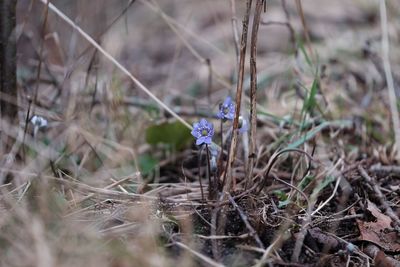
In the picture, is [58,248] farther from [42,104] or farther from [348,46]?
[348,46]

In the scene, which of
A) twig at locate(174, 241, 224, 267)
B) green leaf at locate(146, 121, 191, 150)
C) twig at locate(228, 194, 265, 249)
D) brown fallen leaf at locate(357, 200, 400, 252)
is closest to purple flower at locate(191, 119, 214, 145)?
twig at locate(228, 194, 265, 249)

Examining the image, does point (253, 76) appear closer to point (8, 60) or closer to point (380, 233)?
point (380, 233)

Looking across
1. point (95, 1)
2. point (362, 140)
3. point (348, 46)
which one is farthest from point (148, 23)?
point (362, 140)

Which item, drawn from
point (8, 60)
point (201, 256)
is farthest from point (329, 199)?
point (8, 60)

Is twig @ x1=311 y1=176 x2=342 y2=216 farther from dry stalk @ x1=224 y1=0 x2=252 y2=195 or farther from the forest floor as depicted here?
dry stalk @ x1=224 y1=0 x2=252 y2=195

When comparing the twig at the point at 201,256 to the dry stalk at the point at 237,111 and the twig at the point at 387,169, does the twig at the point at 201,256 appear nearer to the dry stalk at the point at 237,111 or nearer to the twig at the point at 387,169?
the dry stalk at the point at 237,111
